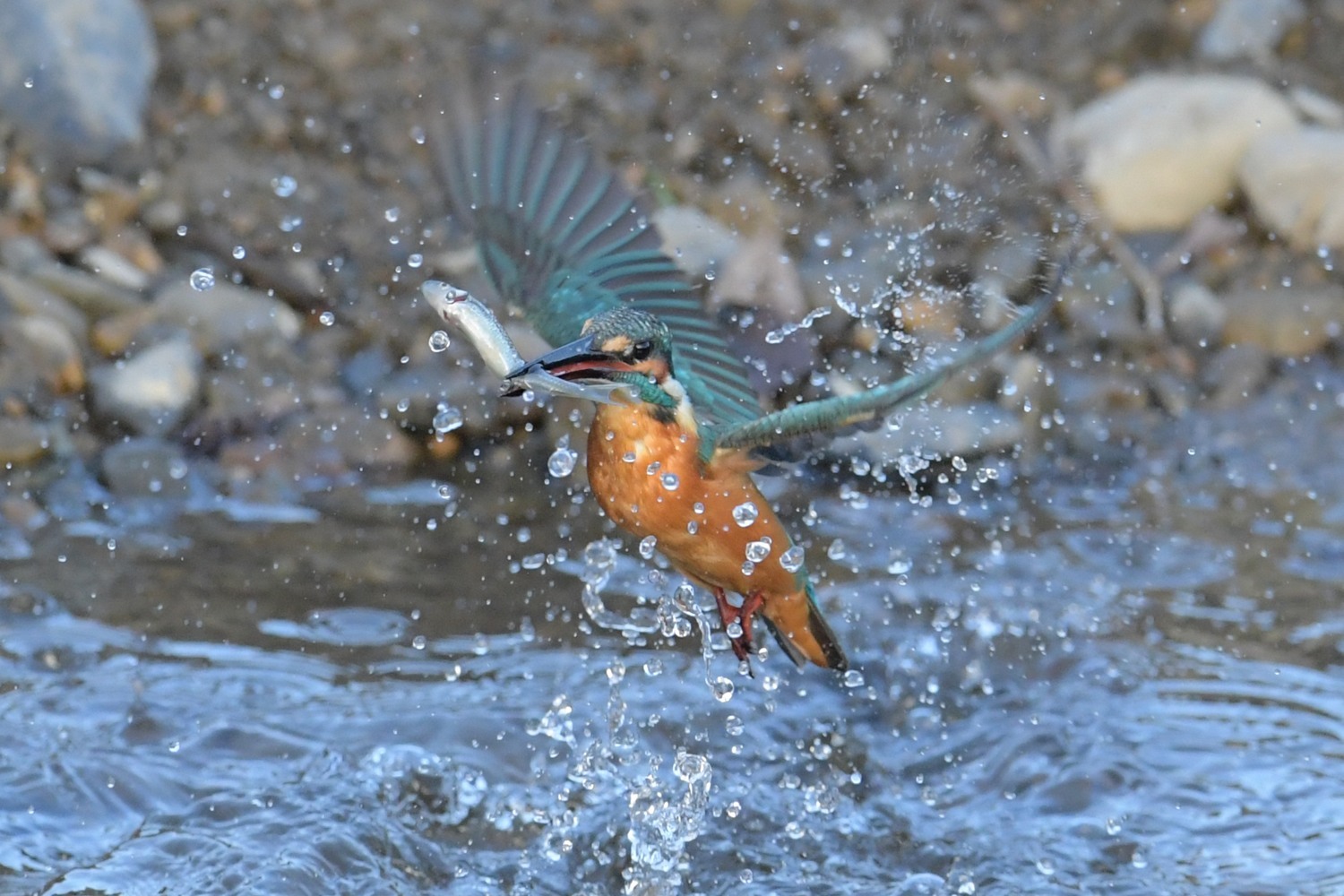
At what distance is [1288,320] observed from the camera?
6.34 meters

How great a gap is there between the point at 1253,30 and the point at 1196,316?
4.73ft

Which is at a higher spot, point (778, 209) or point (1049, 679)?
point (778, 209)

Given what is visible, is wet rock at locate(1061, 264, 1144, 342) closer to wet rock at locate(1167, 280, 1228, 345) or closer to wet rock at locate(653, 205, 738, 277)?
wet rock at locate(1167, 280, 1228, 345)

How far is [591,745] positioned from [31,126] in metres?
3.08

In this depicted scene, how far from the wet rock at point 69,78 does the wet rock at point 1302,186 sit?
155 inches

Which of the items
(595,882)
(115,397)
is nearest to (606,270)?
(595,882)

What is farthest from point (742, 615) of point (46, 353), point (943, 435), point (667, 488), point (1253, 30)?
point (1253, 30)

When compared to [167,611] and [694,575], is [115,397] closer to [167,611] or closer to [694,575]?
[167,611]

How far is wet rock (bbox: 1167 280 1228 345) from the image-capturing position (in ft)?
20.9

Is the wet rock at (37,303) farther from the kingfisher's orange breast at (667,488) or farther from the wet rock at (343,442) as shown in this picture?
the kingfisher's orange breast at (667,488)

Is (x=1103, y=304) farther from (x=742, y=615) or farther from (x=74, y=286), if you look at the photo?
(x=74, y=286)

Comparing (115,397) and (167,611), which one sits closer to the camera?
(167,611)

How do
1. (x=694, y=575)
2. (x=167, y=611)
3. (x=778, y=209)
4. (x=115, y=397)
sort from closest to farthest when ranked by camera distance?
1. (x=694, y=575)
2. (x=167, y=611)
3. (x=115, y=397)
4. (x=778, y=209)

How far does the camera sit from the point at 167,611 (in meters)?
4.72
